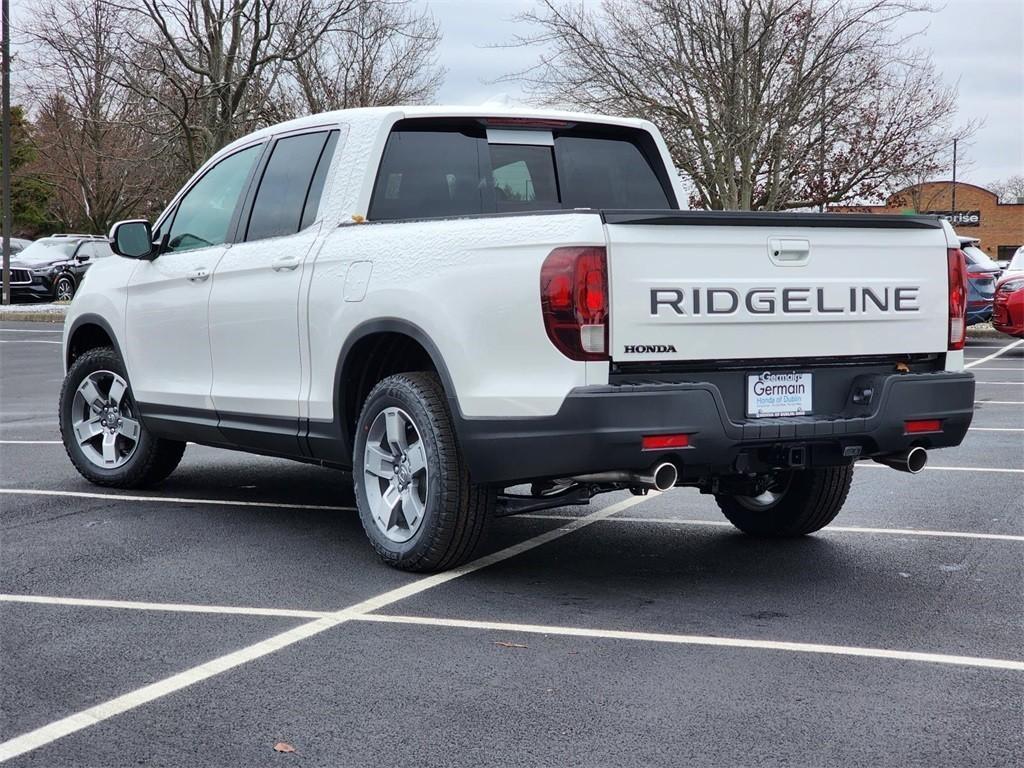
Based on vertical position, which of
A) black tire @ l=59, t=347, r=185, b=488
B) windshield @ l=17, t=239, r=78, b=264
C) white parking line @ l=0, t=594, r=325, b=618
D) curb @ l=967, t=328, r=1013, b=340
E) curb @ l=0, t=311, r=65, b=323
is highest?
windshield @ l=17, t=239, r=78, b=264

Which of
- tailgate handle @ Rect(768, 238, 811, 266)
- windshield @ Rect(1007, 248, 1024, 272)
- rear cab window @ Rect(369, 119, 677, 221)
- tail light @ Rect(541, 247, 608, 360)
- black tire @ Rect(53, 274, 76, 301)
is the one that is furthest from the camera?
black tire @ Rect(53, 274, 76, 301)

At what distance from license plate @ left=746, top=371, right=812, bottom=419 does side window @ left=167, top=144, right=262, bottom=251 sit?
10.4 ft

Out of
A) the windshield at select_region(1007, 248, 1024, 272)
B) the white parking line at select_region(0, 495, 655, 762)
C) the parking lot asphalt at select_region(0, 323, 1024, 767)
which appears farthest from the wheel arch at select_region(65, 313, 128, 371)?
the windshield at select_region(1007, 248, 1024, 272)

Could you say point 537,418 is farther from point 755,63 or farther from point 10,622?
point 755,63

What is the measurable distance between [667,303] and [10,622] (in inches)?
108

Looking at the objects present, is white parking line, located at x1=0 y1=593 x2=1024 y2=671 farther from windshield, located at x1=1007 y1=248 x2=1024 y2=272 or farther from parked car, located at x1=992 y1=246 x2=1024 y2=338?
windshield, located at x1=1007 y1=248 x2=1024 y2=272

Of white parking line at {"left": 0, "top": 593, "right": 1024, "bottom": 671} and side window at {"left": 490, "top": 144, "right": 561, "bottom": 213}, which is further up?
side window at {"left": 490, "top": 144, "right": 561, "bottom": 213}

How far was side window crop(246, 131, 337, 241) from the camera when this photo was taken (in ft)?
22.1

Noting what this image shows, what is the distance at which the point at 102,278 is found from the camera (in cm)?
827

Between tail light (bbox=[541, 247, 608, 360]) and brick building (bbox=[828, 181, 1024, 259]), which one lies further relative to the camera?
brick building (bbox=[828, 181, 1024, 259])

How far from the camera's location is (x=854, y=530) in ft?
23.1

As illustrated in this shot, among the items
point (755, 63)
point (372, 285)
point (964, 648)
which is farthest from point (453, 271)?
point (755, 63)

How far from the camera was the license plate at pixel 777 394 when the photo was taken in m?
5.47

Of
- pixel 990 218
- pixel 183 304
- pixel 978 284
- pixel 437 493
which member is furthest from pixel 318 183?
pixel 990 218
